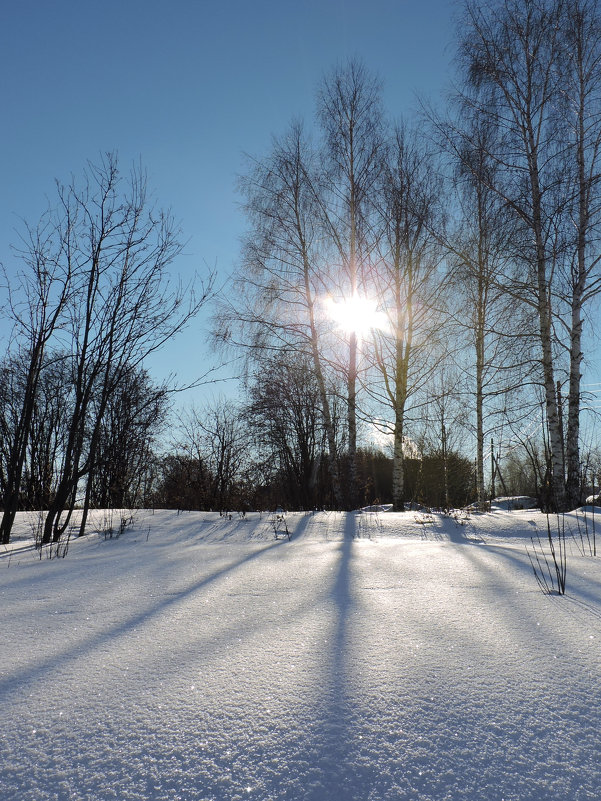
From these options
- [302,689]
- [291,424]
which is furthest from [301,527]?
[291,424]

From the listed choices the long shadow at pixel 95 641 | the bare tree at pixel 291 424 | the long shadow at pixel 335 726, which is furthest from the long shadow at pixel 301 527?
the bare tree at pixel 291 424

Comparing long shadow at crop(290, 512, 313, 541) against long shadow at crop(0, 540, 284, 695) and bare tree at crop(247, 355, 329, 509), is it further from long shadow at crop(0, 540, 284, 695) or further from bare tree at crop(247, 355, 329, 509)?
bare tree at crop(247, 355, 329, 509)

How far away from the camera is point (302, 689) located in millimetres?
1028

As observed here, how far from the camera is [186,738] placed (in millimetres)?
854

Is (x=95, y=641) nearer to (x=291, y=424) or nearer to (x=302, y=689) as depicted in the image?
(x=302, y=689)

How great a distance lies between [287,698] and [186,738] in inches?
8.9

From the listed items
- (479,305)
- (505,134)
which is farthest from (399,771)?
(479,305)

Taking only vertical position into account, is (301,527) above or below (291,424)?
below

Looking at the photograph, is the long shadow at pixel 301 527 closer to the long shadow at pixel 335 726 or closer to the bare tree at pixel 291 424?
the long shadow at pixel 335 726

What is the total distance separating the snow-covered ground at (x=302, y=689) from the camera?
76 centimetres

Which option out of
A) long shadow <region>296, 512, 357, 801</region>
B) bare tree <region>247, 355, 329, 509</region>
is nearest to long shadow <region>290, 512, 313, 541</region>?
long shadow <region>296, 512, 357, 801</region>

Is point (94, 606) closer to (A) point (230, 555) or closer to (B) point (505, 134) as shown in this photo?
(A) point (230, 555)

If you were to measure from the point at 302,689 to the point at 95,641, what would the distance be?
0.68m

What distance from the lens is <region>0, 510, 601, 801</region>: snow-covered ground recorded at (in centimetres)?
76
